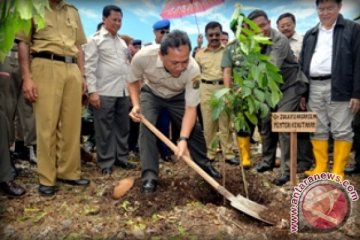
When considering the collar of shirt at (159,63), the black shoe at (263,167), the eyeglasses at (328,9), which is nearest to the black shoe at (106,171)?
the collar of shirt at (159,63)

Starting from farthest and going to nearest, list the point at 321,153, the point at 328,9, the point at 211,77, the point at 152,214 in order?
the point at 211,77 → the point at 321,153 → the point at 328,9 → the point at 152,214

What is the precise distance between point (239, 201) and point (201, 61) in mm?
2825

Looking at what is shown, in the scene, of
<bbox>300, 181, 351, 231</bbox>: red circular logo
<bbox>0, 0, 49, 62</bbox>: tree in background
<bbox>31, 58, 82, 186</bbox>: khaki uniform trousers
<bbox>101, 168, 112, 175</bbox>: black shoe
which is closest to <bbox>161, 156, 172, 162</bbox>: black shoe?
<bbox>101, 168, 112, 175</bbox>: black shoe

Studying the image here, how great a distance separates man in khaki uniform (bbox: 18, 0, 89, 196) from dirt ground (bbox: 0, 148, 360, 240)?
30 cm

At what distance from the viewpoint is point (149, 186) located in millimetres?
Result: 3438

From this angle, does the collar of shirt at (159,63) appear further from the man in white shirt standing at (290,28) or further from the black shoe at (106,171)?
the man in white shirt standing at (290,28)

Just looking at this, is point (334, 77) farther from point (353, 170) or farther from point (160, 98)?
point (160, 98)

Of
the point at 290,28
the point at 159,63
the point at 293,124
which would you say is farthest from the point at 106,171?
the point at 290,28

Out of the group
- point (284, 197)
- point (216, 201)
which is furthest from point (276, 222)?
point (216, 201)

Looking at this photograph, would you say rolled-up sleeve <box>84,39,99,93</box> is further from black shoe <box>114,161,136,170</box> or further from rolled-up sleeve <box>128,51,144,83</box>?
black shoe <box>114,161,136,170</box>

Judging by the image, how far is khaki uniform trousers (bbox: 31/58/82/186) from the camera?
3391 millimetres

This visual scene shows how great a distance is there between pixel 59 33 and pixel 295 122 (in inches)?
91.5

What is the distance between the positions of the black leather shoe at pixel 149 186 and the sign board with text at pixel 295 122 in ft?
4.13

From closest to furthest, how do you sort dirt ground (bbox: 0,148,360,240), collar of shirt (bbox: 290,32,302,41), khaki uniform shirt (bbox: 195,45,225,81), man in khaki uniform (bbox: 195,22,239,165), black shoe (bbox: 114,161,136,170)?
dirt ground (bbox: 0,148,360,240) < black shoe (bbox: 114,161,136,170) < man in khaki uniform (bbox: 195,22,239,165) < khaki uniform shirt (bbox: 195,45,225,81) < collar of shirt (bbox: 290,32,302,41)
